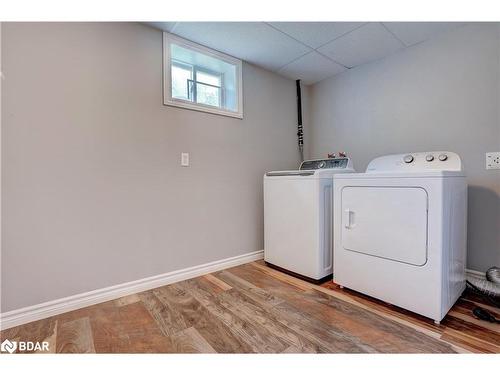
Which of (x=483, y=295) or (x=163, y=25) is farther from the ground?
(x=163, y=25)

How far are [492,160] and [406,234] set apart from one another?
0.94 meters

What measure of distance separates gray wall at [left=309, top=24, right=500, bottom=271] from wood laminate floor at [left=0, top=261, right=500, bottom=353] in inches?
25.6

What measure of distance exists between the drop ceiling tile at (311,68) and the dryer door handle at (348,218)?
4.71ft

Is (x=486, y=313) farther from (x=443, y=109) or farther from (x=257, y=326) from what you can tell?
(x=443, y=109)

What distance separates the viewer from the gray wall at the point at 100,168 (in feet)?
4.17

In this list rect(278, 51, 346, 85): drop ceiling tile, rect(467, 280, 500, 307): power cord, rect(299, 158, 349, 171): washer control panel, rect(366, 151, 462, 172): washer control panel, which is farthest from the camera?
rect(278, 51, 346, 85): drop ceiling tile

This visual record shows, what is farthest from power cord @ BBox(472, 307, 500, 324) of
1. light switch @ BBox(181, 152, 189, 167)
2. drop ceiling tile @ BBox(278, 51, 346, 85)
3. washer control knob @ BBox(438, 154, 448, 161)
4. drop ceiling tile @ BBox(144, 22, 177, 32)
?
drop ceiling tile @ BBox(144, 22, 177, 32)

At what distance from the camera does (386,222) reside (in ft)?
4.56

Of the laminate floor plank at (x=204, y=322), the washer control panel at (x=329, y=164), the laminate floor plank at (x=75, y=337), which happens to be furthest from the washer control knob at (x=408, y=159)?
the laminate floor plank at (x=75, y=337)

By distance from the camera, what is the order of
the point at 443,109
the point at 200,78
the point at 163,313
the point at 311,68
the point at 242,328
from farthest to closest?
the point at 311,68
the point at 200,78
the point at 443,109
the point at 163,313
the point at 242,328

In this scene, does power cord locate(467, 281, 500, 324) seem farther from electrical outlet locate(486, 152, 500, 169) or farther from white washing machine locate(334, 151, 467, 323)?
electrical outlet locate(486, 152, 500, 169)

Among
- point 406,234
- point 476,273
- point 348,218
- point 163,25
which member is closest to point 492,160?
point 476,273

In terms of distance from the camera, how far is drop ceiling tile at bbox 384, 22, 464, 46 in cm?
169

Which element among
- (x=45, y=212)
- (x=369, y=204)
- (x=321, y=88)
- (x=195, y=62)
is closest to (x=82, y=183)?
(x=45, y=212)
